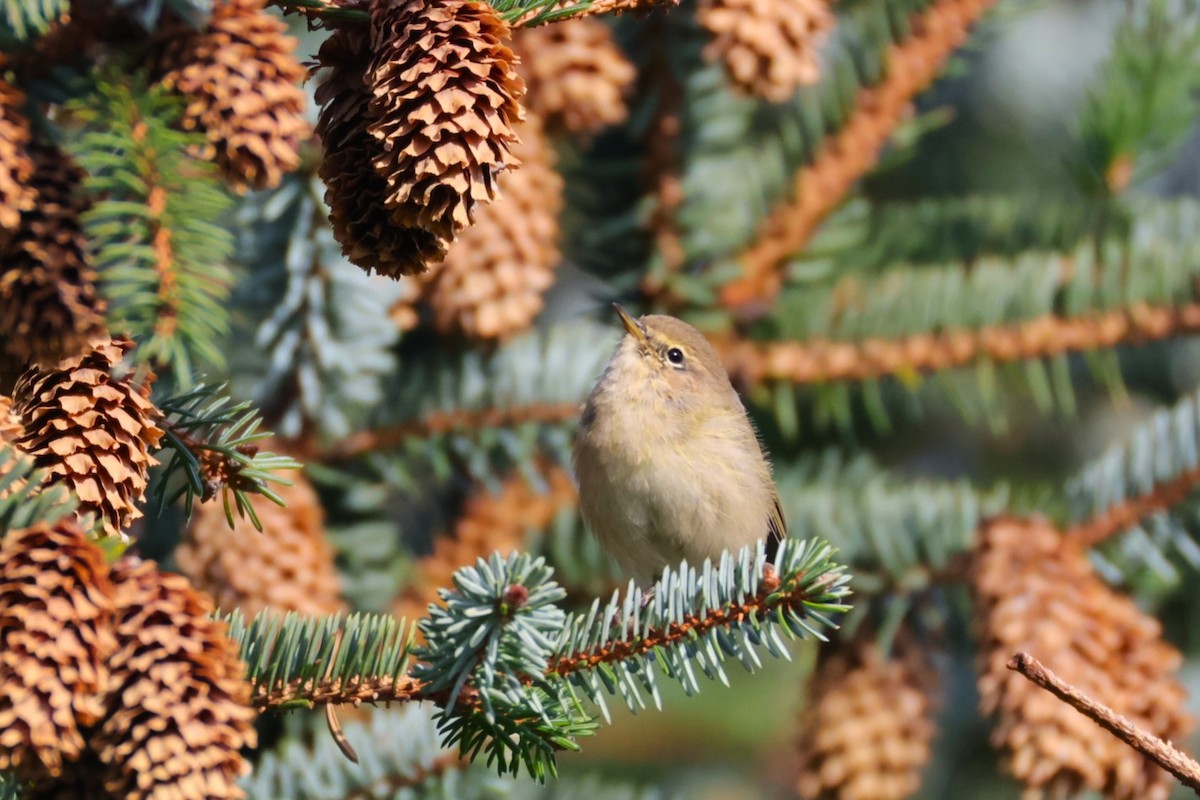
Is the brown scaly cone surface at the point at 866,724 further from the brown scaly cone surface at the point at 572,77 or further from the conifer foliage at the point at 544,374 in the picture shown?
the brown scaly cone surface at the point at 572,77

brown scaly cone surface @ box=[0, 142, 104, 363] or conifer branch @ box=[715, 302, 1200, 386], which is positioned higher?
brown scaly cone surface @ box=[0, 142, 104, 363]

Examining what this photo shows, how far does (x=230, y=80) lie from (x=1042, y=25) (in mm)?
2505

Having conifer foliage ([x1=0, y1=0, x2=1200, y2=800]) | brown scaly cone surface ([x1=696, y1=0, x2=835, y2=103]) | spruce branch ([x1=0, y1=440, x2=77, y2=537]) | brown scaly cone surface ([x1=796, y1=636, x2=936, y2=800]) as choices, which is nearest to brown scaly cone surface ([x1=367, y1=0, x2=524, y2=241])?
conifer foliage ([x1=0, y1=0, x2=1200, y2=800])

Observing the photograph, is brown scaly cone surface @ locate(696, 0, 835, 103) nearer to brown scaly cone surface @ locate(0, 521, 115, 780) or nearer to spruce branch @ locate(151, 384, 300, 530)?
spruce branch @ locate(151, 384, 300, 530)

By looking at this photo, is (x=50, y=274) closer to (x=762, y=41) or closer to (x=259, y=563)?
(x=259, y=563)

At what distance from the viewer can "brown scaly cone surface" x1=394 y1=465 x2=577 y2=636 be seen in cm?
261

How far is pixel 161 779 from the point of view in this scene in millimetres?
1201

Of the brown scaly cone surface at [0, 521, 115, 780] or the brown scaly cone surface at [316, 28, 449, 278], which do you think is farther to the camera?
the brown scaly cone surface at [316, 28, 449, 278]

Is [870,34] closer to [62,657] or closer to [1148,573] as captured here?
[1148,573]

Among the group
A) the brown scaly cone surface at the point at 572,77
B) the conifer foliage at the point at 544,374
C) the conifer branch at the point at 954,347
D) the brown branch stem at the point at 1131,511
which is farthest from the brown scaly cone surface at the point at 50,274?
the brown branch stem at the point at 1131,511

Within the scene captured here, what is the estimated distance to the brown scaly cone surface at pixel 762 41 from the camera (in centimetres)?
229

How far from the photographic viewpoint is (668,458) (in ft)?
9.82

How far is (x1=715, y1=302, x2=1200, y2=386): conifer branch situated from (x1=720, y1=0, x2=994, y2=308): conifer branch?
0.47 feet

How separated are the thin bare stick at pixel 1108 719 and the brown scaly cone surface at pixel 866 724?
113 cm
